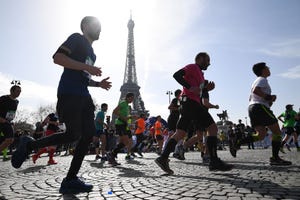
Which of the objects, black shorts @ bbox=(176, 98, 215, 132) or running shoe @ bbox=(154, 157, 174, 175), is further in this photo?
black shorts @ bbox=(176, 98, 215, 132)

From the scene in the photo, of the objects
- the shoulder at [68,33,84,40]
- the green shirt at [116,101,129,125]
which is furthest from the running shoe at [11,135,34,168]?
the green shirt at [116,101,129,125]

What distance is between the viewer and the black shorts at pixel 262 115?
6.11 m

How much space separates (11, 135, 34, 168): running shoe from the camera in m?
3.52

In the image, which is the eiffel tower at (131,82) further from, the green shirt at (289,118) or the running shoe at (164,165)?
the running shoe at (164,165)

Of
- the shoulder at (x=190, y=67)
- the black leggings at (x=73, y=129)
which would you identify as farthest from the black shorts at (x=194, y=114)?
the black leggings at (x=73, y=129)

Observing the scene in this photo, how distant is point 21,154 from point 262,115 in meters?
4.84

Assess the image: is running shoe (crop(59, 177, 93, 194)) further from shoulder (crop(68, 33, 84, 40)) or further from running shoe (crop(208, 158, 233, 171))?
running shoe (crop(208, 158, 233, 171))

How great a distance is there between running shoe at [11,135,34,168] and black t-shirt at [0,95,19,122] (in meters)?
3.48

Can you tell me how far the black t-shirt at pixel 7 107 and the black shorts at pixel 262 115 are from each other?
562 cm

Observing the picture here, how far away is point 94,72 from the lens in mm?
3318

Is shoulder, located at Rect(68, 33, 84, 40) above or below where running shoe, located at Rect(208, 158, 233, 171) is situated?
above

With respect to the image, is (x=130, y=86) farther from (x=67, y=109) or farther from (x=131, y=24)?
(x=67, y=109)

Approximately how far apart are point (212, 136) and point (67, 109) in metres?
2.72

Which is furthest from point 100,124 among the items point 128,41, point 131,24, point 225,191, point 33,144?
point 131,24
